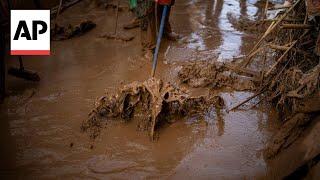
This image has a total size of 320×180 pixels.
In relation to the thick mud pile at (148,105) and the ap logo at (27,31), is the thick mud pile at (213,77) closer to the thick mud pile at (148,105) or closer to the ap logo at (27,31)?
the thick mud pile at (148,105)

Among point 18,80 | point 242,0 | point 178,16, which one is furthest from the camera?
point 242,0

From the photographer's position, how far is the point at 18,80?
16.4 ft

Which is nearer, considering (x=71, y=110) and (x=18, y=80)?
(x=71, y=110)

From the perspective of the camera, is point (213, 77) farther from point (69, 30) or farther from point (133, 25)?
point (69, 30)

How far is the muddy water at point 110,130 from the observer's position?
3402 millimetres

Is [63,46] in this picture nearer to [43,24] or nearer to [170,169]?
[43,24]

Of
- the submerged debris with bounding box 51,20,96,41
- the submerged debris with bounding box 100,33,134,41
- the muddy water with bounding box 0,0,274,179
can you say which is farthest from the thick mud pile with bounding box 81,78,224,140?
the submerged debris with bounding box 51,20,96,41

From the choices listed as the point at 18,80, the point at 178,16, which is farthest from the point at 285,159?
the point at 178,16

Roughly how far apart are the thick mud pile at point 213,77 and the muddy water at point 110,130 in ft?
0.50

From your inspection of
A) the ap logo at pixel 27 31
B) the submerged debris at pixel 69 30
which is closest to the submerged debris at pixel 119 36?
the submerged debris at pixel 69 30

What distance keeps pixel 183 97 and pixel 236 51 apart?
2242 mm

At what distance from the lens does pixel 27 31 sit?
483cm

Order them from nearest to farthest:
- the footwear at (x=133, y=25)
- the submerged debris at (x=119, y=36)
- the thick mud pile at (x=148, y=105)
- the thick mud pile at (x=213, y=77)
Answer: the thick mud pile at (x=148, y=105), the thick mud pile at (x=213, y=77), the submerged debris at (x=119, y=36), the footwear at (x=133, y=25)

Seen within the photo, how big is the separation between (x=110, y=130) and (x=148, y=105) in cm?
51
